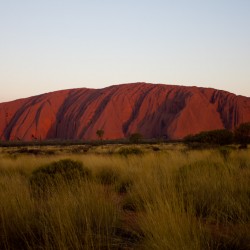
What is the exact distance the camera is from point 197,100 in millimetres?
70375

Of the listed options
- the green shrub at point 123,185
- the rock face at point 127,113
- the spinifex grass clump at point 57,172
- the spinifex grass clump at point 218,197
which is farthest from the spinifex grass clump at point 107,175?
the rock face at point 127,113

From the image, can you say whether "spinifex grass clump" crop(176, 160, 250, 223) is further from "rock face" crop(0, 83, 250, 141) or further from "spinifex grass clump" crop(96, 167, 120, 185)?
"rock face" crop(0, 83, 250, 141)

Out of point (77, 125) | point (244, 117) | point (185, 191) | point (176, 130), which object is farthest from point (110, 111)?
point (185, 191)

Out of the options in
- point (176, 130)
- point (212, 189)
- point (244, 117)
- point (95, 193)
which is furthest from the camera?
point (244, 117)

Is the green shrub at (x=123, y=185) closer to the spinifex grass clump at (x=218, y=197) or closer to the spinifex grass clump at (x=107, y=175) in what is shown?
the spinifex grass clump at (x=107, y=175)

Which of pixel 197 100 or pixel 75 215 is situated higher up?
pixel 197 100

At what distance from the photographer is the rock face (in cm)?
6931

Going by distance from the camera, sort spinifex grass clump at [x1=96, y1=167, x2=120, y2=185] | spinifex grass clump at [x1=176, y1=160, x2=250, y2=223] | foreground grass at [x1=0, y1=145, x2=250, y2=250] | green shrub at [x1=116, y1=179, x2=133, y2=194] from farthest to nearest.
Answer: spinifex grass clump at [x1=96, y1=167, x2=120, y2=185] → green shrub at [x1=116, y1=179, x2=133, y2=194] → spinifex grass clump at [x1=176, y1=160, x2=250, y2=223] → foreground grass at [x1=0, y1=145, x2=250, y2=250]

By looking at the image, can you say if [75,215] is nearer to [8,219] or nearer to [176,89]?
[8,219]

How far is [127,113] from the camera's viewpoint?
75.8 m

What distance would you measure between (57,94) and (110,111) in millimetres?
20105

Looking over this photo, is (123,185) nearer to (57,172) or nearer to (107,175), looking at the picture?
(57,172)

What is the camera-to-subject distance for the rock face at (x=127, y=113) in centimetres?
6931

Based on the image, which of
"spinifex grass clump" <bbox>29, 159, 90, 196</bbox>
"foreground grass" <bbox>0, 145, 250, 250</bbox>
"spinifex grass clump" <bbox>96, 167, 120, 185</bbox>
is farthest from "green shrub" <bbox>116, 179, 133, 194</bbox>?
"foreground grass" <bbox>0, 145, 250, 250</bbox>
